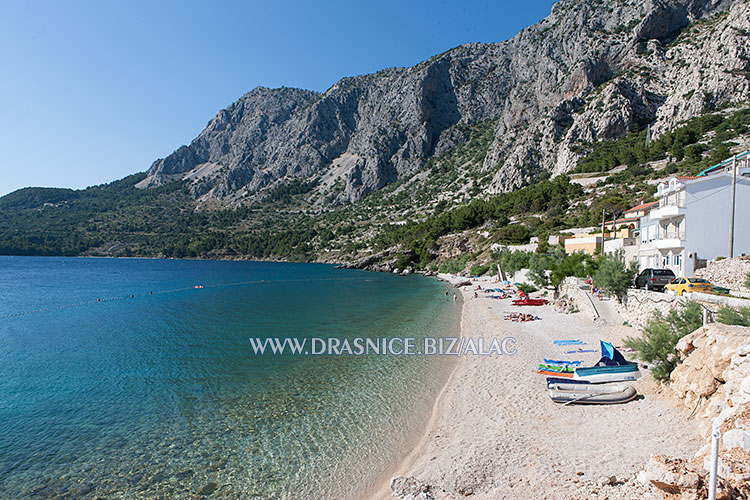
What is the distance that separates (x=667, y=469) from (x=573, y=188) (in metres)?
76.1

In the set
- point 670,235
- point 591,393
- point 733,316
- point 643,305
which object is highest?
point 670,235

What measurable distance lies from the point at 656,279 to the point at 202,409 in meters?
23.0

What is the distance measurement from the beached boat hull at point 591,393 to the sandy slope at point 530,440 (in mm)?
206

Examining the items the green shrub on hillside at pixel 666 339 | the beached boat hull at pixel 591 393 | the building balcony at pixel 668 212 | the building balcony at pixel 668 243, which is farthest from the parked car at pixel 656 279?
the beached boat hull at pixel 591 393

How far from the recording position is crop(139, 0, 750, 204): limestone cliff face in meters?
81.1

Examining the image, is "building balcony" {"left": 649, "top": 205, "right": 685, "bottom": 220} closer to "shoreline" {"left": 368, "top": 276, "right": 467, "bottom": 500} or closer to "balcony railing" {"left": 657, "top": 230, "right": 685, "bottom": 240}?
"balcony railing" {"left": 657, "top": 230, "right": 685, "bottom": 240}

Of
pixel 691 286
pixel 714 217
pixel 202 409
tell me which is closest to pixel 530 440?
pixel 202 409

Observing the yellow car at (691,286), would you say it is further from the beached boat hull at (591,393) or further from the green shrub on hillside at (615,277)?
the beached boat hull at (591,393)

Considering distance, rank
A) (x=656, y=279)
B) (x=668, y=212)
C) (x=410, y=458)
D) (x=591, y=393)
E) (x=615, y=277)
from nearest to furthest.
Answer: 1. (x=410, y=458)
2. (x=591, y=393)
3. (x=656, y=279)
4. (x=615, y=277)
5. (x=668, y=212)

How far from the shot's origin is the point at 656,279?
21.2 m

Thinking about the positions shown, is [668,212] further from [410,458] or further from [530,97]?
[530,97]

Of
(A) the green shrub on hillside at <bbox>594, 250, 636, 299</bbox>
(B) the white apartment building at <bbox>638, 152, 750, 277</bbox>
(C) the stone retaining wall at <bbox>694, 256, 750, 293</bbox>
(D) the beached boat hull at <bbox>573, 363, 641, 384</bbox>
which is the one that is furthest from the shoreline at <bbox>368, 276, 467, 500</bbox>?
(B) the white apartment building at <bbox>638, 152, 750, 277</bbox>

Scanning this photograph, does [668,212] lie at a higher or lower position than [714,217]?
higher

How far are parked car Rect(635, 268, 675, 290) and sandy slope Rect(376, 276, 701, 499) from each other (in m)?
8.70
